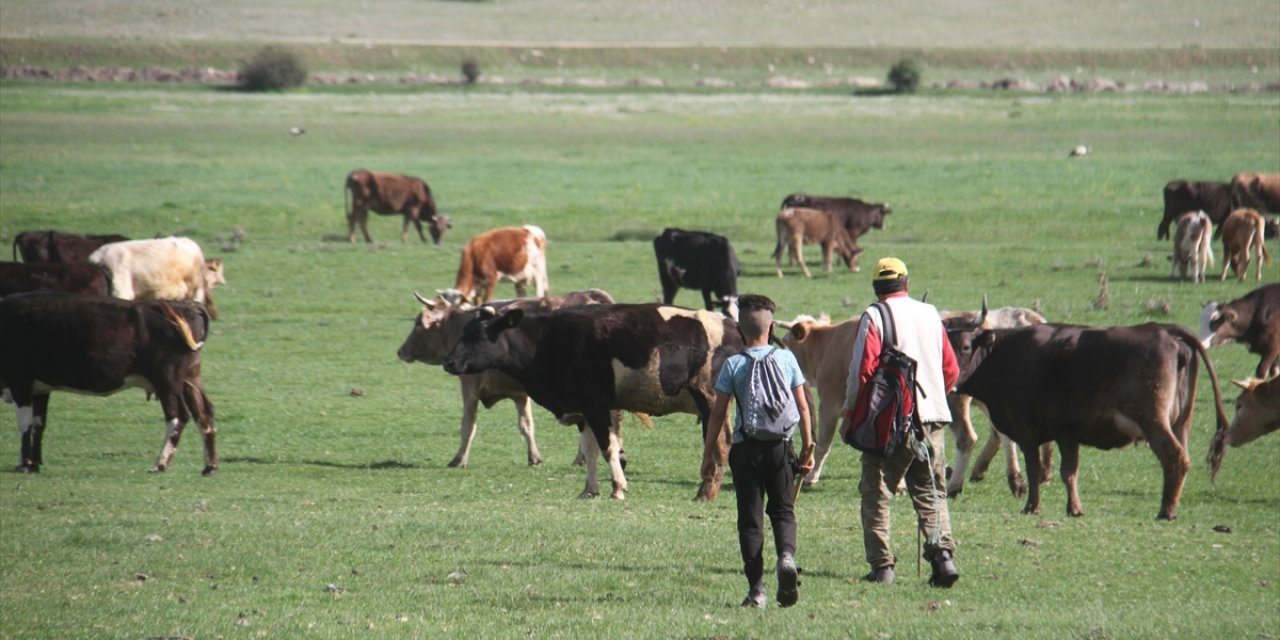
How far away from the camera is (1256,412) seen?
14.7 meters

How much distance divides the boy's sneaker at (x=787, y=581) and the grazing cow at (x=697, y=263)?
19.1 m

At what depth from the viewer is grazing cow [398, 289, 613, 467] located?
1662 centimetres

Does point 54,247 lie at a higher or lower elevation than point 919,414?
lower

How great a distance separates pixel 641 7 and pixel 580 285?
223 ft

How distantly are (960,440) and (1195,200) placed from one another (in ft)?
77.6

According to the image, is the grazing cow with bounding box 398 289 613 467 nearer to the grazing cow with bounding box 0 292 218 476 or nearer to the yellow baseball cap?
the grazing cow with bounding box 0 292 218 476

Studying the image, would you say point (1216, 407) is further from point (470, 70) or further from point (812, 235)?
point (470, 70)

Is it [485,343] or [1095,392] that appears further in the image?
[485,343]

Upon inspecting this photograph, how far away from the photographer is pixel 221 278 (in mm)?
28953

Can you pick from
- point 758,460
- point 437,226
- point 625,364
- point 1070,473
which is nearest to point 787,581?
point 758,460

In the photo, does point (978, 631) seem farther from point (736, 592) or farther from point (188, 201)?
point (188, 201)

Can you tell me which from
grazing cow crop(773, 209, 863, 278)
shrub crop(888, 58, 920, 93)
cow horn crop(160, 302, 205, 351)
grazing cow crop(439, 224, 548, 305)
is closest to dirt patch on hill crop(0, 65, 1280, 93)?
shrub crop(888, 58, 920, 93)

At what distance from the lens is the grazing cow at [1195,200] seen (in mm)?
36250

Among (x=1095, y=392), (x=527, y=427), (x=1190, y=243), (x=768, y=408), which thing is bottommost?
(x=527, y=427)
